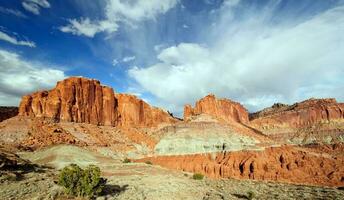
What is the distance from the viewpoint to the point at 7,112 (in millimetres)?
114250

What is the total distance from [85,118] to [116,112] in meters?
17.1

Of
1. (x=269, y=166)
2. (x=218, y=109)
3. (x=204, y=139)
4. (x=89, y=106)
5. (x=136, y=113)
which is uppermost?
(x=89, y=106)

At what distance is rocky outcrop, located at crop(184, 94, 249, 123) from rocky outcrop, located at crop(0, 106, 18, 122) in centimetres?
5981

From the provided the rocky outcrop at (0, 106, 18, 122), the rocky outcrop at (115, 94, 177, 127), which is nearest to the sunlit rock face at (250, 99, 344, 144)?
the rocky outcrop at (115, 94, 177, 127)

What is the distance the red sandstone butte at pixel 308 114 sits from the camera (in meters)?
132

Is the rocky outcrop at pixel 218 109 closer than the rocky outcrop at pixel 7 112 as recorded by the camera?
Yes

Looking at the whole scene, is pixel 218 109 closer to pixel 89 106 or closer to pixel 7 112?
pixel 89 106

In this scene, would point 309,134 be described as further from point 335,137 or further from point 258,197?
point 258,197

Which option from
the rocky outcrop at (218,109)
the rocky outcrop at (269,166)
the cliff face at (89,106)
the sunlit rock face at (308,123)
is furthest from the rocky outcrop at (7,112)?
the sunlit rock face at (308,123)

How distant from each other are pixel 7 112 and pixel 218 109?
73.1 meters

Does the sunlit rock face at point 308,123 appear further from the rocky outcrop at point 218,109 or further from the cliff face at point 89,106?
the cliff face at point 89,106

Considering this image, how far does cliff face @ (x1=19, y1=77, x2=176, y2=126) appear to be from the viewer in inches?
4136

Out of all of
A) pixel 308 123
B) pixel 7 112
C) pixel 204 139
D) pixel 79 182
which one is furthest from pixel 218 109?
pixel 79 182

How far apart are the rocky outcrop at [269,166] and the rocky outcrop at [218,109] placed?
23153mm
